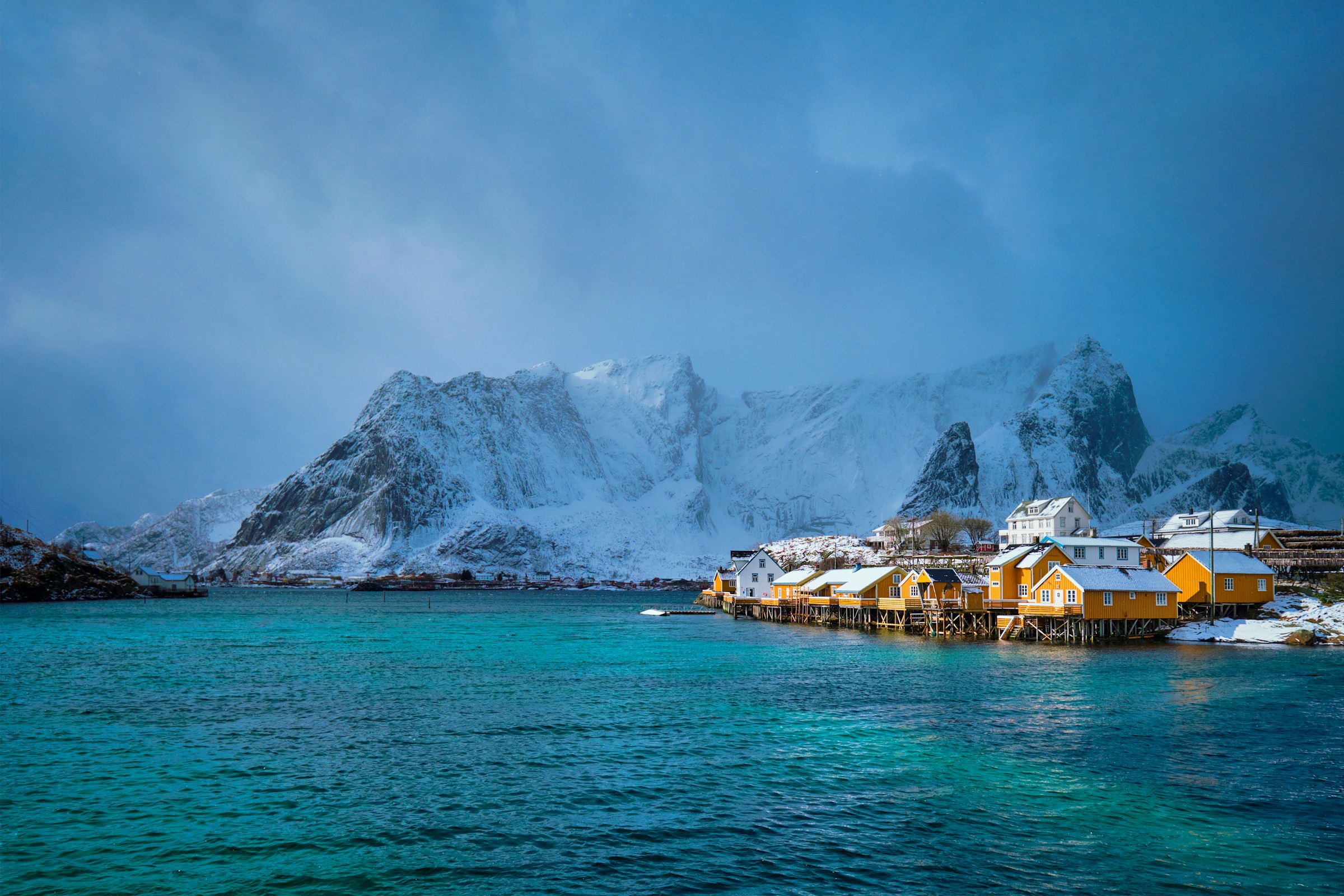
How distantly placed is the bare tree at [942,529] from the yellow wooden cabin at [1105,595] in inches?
3394

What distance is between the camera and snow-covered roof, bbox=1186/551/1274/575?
218ft

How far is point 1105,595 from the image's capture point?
62875 mm

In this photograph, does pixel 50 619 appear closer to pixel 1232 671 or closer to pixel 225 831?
pixel 225 831

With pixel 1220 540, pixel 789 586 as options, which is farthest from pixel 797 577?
pixel 1220 540

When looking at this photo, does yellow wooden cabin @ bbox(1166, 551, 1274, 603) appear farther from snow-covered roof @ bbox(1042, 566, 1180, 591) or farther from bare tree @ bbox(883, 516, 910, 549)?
bare tree @ bbox(883, 516, 910, 549)

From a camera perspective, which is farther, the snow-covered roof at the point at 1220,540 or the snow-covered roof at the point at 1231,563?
the snow-covered roof at the point at 1220,540

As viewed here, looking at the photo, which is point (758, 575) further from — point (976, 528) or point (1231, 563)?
point (976, 528)

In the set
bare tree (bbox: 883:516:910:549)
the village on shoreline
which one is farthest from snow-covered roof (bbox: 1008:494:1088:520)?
the village on shoreline

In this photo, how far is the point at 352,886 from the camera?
15.7 meters

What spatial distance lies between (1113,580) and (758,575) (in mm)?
59523

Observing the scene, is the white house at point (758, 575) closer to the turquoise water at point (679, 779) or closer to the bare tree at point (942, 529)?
the bare tree at point (942, 529)

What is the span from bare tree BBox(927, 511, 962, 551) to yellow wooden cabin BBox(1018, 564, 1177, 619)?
86.2 meters

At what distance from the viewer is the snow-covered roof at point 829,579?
94312 mm

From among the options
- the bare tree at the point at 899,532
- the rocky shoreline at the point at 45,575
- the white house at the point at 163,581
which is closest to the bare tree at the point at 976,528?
the bare tree at the point at 899,532
